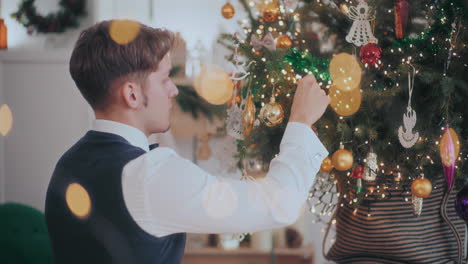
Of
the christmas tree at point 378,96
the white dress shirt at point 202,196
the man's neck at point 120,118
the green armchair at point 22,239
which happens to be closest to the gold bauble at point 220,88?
the christmas tree at point 378,96

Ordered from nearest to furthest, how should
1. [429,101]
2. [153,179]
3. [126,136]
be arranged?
[153,179], [126,136], [429,101]

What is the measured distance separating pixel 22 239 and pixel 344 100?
5.26ft

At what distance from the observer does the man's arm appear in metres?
0.90

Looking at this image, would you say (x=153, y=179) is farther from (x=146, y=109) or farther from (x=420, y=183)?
(x=420, y=183)

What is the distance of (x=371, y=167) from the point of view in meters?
1.25

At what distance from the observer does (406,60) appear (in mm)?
1348

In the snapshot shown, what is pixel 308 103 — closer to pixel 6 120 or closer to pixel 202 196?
pixel 202 196

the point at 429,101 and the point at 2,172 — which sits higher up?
the point at 429,101

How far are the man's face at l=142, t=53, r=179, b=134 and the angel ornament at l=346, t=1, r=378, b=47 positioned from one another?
45 centimetres

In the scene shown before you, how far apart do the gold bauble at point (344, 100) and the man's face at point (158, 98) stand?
0.39 meters

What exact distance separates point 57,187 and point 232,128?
483mm

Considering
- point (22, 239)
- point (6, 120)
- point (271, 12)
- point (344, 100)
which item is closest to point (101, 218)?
point (344, 100)

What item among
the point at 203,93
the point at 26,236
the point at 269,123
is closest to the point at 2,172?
the point at 26,236

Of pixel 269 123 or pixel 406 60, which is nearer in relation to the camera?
pixel 269 123
